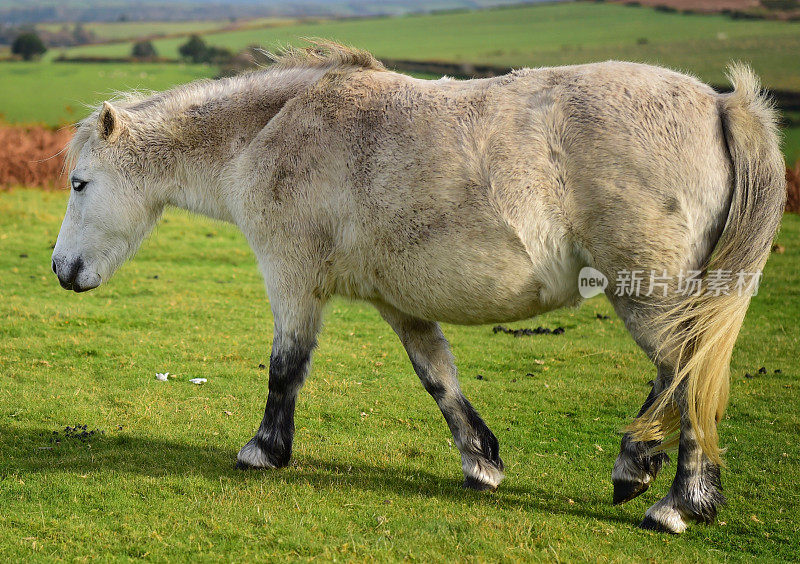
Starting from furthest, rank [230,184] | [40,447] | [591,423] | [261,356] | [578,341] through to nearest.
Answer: [578,341], [261,356], [591,423], [40,447], [230,184]

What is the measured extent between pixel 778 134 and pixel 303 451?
404cm

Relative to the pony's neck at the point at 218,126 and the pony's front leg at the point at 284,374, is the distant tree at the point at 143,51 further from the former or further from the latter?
the pony's front leg at the point at 284,374

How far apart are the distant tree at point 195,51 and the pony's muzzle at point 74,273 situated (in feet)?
154

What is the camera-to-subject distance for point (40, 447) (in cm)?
595

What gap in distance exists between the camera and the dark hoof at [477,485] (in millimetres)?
5359

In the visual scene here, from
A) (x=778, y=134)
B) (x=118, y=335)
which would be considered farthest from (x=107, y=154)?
(x=778, y=134)

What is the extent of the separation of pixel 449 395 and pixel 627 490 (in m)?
1.37

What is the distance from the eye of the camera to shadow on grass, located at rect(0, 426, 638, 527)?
5184 millimetres

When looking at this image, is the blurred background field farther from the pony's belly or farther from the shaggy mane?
the pony's belly

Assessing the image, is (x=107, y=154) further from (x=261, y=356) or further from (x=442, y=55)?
(x=442, y=55)

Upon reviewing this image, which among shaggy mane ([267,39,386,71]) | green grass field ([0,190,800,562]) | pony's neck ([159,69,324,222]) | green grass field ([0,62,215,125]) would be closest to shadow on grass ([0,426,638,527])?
green grass field ([0,190,800,562])

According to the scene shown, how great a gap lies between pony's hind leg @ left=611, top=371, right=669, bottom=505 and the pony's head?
3.87 metres

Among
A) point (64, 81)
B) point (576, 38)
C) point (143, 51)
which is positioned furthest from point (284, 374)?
point (143, 51)

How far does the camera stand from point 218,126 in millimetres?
5508
